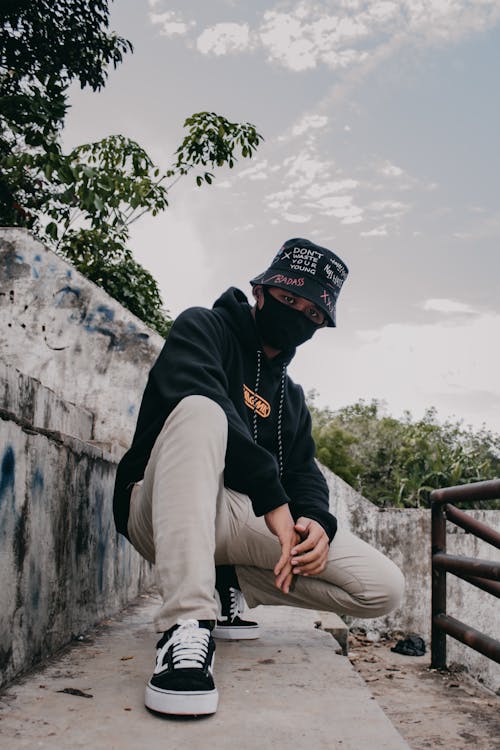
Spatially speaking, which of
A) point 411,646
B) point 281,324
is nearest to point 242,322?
point 281,324

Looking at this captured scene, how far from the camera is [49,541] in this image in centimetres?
195

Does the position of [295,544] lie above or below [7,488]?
below

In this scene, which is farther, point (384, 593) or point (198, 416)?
point (384, 593)

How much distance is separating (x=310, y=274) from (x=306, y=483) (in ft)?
2.27

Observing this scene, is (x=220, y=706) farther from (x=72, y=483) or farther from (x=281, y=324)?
(x=281, y=324)

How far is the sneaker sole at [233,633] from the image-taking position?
2.33 metres

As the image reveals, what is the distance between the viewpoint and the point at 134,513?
81.1 inches

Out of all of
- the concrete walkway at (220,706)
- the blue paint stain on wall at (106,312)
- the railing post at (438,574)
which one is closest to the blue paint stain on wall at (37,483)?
the concrete walkway at (220,706)

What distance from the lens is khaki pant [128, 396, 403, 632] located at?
61.8 inches

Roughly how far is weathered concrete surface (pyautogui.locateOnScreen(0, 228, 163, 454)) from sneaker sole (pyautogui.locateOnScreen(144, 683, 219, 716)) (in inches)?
118

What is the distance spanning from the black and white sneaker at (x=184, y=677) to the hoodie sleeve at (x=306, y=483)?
600mm

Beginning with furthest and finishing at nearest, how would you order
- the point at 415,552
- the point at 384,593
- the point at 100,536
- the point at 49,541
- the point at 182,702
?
the point at 415,552 < the point at 100,536 < the point at 384,593 < the point at 49,541 < the point at 182,702

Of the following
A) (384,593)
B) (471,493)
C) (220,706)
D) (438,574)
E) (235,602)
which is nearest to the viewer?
(220,706)

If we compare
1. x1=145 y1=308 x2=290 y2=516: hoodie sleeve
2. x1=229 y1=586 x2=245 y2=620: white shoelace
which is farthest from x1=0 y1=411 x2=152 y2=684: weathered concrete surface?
x1=229 y1=586 x2=245 y2=620: white shoelace
